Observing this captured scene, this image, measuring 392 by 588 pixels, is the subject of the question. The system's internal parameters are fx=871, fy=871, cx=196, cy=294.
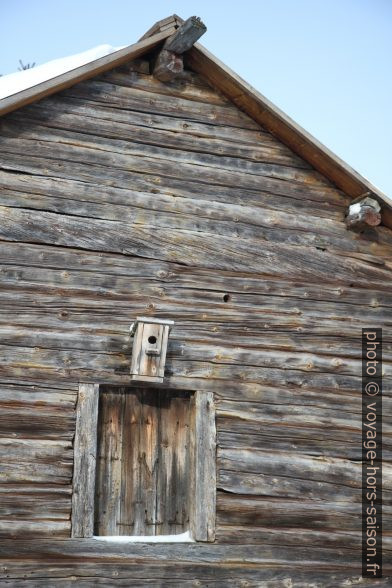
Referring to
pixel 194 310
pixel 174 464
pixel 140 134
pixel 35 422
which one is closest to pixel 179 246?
pixel 194 310

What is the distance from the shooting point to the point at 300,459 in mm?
8320

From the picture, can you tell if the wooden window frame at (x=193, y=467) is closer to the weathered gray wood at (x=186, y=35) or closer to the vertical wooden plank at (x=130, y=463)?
the vertical wooden plank at (x=130, y=463)

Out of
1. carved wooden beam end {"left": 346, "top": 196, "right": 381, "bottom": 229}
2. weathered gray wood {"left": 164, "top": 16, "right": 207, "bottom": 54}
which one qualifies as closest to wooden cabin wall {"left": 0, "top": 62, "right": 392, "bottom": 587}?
carved wooden beam end {"left": 346, "top": 196, "right": 381, "bottom": 229}

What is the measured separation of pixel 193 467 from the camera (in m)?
7.97

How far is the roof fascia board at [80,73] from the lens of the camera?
7.82 meters

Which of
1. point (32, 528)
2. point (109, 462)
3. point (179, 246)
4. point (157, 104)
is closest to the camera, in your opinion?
point (32, 528)

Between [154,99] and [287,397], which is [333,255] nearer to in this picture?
[287,397]

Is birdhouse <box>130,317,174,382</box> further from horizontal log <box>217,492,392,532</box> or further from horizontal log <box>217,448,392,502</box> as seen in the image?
horizontal log <box>217,492,392,532</box>

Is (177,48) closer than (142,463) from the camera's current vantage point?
No

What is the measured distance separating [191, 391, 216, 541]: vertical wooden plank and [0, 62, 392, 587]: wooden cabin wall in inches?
4.1

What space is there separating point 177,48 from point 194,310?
2600 millimetres

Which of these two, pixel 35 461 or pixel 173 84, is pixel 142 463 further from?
pixel 173 84

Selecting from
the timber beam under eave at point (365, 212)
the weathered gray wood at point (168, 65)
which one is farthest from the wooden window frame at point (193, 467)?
the weathered gray wood at point (168, 65)

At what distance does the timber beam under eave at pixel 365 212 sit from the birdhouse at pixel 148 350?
2.41 metres
